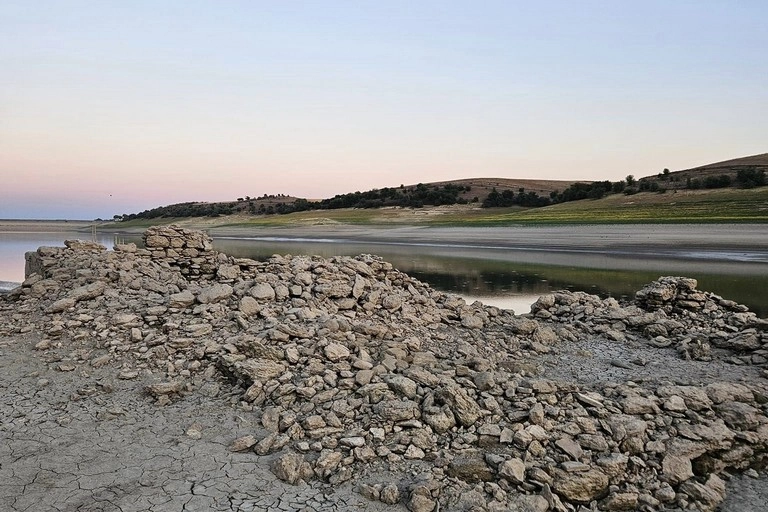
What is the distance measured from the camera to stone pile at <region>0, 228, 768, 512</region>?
514cm

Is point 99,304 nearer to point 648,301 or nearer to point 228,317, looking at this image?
point 228,317

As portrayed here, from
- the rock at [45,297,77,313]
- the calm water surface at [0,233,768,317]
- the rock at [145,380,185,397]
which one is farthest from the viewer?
the calm water surface at [0,233,768,317]

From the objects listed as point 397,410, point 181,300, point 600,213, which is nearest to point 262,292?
point 181,300

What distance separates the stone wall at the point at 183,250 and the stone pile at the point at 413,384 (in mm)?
1705

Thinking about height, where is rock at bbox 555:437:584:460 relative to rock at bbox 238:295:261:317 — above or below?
below

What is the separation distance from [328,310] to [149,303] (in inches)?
134

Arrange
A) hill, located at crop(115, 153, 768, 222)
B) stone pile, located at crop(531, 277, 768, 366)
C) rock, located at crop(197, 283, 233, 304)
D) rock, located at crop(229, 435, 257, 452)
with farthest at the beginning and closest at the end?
1. hill, located at crop(115, 153, 768, 222)
2. rock, located at crop(197, 283, 233, 304)
3. stone pile, located at crop(531, 277, 768, 366)
4. rock, located at crop(229, 435, 257, 452)

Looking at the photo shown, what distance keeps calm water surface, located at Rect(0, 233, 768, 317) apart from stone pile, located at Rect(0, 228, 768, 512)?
7.61 meters

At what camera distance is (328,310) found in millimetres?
9672

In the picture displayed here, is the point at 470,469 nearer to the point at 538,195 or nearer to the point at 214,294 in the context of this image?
the point at 214,294

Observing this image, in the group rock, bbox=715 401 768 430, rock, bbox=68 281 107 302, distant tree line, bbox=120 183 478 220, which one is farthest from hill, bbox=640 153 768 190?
rock, bbox=68 281 107 302

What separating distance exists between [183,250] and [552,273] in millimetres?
18943

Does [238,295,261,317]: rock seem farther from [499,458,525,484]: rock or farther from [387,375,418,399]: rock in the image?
[499,458,525,484]: rock

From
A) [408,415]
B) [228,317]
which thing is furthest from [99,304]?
[408,415]
